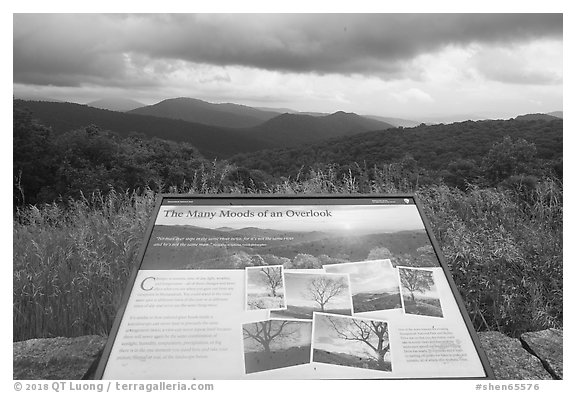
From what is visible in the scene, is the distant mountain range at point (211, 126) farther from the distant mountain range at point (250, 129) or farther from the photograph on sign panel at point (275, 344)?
the photograph on sign panel at point (275, 344)

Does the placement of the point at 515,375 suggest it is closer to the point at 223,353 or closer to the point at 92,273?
the point at 223,353

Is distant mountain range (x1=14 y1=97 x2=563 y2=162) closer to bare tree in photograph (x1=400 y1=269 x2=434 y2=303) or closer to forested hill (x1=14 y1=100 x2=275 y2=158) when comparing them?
forested hill (x1=14 y1=100 x2=275 y2=158)

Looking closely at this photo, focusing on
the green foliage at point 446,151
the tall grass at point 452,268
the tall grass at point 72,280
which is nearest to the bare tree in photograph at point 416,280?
the tall grass at point 452,268

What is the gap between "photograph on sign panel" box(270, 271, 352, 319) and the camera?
80.7 inches

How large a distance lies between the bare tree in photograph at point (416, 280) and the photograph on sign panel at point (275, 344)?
0.47m

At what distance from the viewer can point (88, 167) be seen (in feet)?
45.6

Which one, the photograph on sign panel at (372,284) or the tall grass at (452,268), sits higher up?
the photograph on sign panel at (372,284)

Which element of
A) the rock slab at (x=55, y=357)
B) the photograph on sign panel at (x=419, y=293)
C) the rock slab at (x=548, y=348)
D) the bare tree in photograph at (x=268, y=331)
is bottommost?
the rock slab at (x=548, y=348)

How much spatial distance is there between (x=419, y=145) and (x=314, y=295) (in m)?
14.3

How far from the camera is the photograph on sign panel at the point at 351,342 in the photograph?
74.9 inches

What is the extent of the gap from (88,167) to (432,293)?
43.1ft

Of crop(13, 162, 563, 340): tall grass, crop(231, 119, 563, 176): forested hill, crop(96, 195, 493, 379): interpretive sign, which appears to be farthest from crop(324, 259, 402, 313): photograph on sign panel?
crop(231, 119, 563, 176): forested hill

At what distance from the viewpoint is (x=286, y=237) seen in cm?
240

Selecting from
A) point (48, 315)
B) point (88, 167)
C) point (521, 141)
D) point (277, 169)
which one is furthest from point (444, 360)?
point (88, 167)
